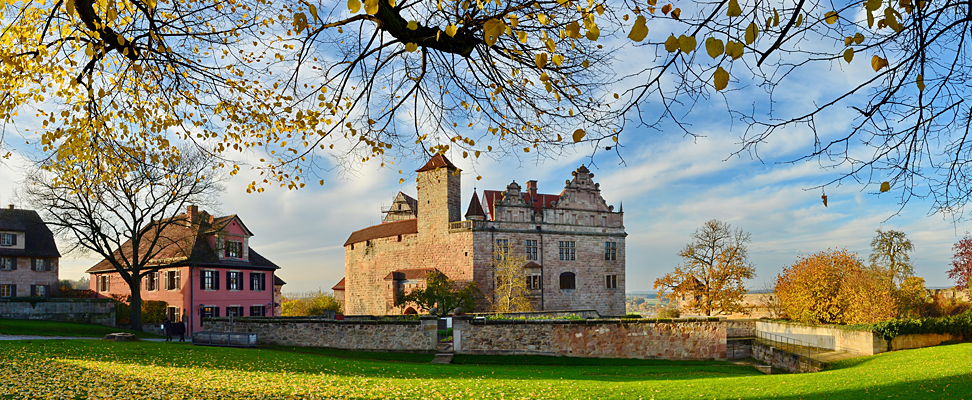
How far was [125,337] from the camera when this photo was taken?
23.7 metres

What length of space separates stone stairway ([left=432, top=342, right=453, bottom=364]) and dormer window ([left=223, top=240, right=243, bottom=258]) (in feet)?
64.6

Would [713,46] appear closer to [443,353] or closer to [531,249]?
[443,353]

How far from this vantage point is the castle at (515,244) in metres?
43.9

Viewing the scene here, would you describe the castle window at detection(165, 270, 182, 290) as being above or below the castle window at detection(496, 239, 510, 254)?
below

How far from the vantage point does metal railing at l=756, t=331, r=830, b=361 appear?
2186cm

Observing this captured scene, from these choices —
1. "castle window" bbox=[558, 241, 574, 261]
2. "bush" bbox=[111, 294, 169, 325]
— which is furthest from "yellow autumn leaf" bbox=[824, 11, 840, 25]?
"castle window" bbox=[558, 241, 574, 261]

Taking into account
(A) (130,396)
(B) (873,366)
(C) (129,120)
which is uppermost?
(C) (129,120)

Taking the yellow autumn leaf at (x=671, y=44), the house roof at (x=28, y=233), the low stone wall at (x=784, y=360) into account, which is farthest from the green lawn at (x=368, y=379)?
the house roof at (x=28, y=233)

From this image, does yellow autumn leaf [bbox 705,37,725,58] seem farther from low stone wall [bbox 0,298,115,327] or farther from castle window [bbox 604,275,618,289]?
castle window [bbox 604,275,618,289]

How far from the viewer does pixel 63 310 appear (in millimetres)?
33531

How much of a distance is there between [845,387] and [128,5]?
16123mm

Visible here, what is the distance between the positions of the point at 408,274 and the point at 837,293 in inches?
1120

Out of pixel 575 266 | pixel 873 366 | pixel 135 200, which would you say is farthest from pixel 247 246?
pixel 873 366

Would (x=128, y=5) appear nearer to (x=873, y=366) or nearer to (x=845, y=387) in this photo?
(x=845, y=387)
